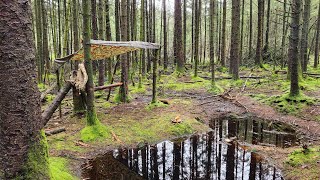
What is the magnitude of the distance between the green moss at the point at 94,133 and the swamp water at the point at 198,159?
2.50 feet

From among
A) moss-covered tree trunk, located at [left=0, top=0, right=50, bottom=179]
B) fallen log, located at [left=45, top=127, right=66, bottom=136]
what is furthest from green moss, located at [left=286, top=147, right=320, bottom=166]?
fallen log, located at [left=45, top=127, right=66, bottom=136]

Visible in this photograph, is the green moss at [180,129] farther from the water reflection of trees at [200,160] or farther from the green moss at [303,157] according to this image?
the green moss at [303,157]

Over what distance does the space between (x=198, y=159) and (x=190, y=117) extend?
3.07m

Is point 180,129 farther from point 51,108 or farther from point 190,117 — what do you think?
point 51,108

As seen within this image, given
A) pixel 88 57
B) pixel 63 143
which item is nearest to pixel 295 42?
pixel 88 57

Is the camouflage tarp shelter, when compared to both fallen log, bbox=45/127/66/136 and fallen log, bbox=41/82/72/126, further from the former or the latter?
fallen log, bbox=45/127/66/136

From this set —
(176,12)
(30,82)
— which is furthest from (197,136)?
(176,12)

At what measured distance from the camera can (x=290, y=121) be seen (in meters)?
8.69

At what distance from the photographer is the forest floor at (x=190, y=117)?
6131 mm

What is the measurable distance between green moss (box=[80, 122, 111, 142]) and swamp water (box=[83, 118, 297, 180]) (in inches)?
30.0

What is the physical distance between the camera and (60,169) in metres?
5.13

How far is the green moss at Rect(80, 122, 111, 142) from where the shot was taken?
6895 mm

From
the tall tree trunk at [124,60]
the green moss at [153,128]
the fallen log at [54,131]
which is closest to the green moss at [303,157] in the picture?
the green moss at [153,128]

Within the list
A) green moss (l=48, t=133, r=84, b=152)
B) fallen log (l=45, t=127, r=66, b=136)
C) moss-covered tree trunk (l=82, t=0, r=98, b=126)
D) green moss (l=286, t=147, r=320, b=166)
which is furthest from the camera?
fallen log (l=45, t=127, r=66, b=136)
